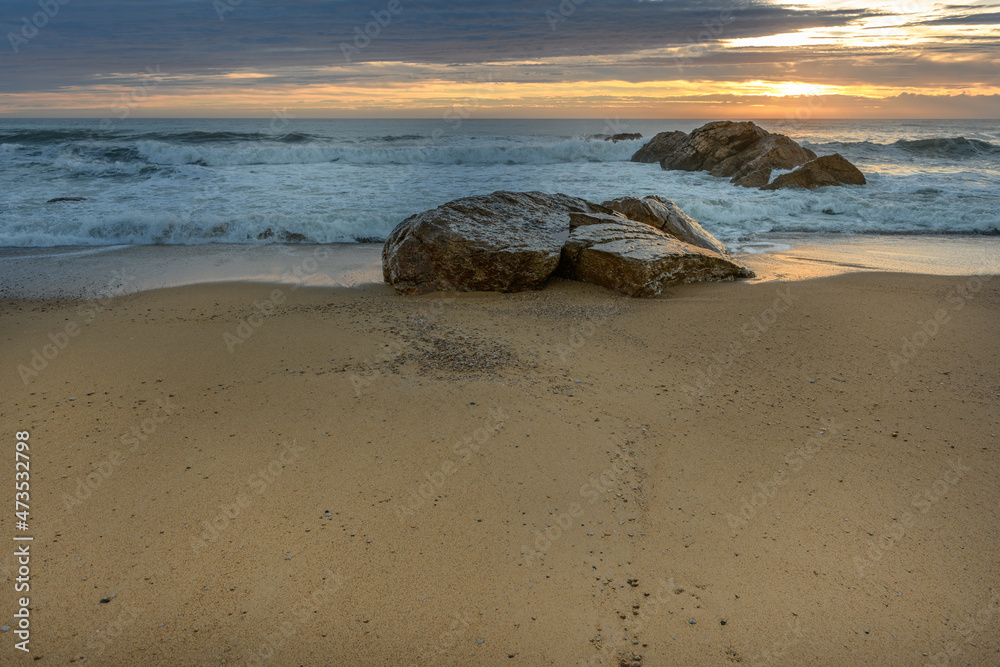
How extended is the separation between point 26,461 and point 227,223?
8.09 m

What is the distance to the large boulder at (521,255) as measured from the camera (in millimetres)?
7027

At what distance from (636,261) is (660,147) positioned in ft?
66.3

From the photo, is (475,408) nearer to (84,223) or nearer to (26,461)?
(26,461)

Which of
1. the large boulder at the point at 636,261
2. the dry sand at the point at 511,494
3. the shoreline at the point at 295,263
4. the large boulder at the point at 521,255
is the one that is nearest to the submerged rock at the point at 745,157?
the shoreline at the point at 295,263

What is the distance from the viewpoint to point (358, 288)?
7375mm

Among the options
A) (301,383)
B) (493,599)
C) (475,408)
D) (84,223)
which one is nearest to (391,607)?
(493,599)

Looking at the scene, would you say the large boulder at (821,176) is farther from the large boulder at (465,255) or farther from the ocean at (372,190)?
the large boulder at (465,255)

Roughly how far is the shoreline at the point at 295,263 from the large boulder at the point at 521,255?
835 millimetres

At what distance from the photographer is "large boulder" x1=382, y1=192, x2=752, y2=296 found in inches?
277

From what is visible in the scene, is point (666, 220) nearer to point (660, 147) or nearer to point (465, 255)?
point (465, 255)

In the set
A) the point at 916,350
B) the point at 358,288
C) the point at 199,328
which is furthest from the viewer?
the point at 358,288

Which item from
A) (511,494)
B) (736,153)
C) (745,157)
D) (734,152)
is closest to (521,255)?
(511,494)

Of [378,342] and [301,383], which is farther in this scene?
[378,342]

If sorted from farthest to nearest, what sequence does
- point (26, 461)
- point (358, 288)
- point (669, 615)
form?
1. point (358, 288)
2. point (26, 461)
3. point (669, 615)
